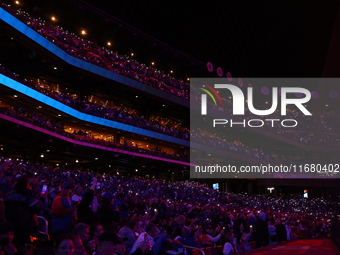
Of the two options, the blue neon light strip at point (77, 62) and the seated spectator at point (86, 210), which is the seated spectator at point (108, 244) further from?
the blue neon light strip at point (77, 62)

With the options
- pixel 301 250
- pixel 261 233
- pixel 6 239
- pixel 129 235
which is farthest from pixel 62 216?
pixel 261 233

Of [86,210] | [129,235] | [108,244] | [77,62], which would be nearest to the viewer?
[108,244]

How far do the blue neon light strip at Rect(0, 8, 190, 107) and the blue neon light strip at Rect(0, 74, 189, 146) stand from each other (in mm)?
3644

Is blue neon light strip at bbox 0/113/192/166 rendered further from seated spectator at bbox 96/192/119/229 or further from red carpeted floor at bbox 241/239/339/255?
red carpeted floor at bbox 241/239/339/255

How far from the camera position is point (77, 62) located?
3200cm

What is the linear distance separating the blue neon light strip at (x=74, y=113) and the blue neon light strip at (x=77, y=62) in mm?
3644

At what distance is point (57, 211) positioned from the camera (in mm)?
6094

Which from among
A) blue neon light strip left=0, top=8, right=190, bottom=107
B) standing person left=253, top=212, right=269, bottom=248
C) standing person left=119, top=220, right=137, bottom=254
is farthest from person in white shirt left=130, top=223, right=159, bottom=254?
blue neon light strip left=0, top=8, right=190, bottom=107

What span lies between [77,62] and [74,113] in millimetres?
4261

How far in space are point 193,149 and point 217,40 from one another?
46.0ft

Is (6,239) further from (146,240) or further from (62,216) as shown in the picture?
(146,240)

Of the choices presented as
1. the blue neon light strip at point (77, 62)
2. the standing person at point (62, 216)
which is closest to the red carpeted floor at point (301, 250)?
Answer: the standing person at point (62, 216)

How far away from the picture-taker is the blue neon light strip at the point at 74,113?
25316 mm

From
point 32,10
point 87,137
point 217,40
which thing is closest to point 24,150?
point 87,137
